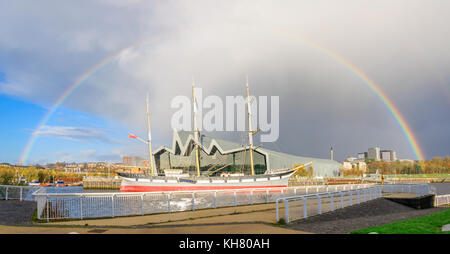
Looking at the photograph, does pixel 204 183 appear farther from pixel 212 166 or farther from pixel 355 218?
pixel 355 218

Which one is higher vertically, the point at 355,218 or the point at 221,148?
the point at 221,148

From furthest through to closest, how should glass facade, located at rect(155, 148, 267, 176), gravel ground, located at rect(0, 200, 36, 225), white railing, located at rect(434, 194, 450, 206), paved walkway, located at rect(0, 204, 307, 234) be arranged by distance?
glass facade, located at rect(155, 148, 267, 176), white railing, located at rect(434, 194, 450, 206), gravel ground, located at rect(0, 200, 36, 225), paved walkway, located at rect(0, 204, 307, 234)

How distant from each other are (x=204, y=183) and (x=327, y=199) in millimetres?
41353

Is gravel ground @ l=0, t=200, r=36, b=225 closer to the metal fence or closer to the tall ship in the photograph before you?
the metal fence

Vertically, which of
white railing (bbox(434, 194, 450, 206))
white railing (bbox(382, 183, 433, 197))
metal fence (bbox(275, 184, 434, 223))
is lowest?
white railing (bbox(434, 194, 450, 206))

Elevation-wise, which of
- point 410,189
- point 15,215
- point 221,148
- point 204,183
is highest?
point 221,148

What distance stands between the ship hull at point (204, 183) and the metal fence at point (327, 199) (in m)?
30.6

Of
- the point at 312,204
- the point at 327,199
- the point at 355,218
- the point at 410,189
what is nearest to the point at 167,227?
the point at 355,218

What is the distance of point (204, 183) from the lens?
6119cm

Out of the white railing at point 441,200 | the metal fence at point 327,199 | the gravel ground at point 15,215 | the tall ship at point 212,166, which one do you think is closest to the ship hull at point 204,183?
the tall ship at point 212,166

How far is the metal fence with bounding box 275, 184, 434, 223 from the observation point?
13352 millimetres

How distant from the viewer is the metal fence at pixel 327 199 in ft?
43.8

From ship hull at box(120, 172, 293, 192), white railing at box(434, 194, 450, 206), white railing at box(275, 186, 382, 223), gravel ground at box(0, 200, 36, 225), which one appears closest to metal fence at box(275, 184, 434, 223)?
white railing at box(275, 186, 382, 223)
